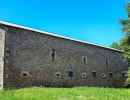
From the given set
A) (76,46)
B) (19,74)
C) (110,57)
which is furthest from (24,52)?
(110,57)

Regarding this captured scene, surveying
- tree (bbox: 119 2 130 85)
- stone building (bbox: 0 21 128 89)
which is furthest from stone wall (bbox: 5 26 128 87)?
tree (bbox: 119 2 130 85)

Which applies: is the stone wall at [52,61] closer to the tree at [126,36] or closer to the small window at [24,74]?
the small window at [24,74]

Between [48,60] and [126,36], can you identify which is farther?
[126,36]

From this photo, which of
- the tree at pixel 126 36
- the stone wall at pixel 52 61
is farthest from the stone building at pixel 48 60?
the tree at pixel 126 36

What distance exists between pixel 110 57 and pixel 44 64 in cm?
1242

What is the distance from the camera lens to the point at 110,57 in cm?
2908

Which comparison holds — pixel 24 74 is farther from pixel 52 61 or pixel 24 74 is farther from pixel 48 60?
pixel 52 61

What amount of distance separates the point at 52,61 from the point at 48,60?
550mm

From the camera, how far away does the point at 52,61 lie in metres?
20.8

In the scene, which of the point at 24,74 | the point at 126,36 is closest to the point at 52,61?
the point at 24,74

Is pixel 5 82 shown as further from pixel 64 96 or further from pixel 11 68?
pixel 64 96

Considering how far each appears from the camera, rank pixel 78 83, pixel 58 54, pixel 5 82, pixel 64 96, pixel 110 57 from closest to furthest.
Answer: pixel 64 96 < pixel 5 82 < pixel 58 54 < pixel 78 83 < pixel 110 57

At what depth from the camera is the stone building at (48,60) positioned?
17172 mm

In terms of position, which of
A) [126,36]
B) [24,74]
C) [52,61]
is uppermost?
[126,36]
